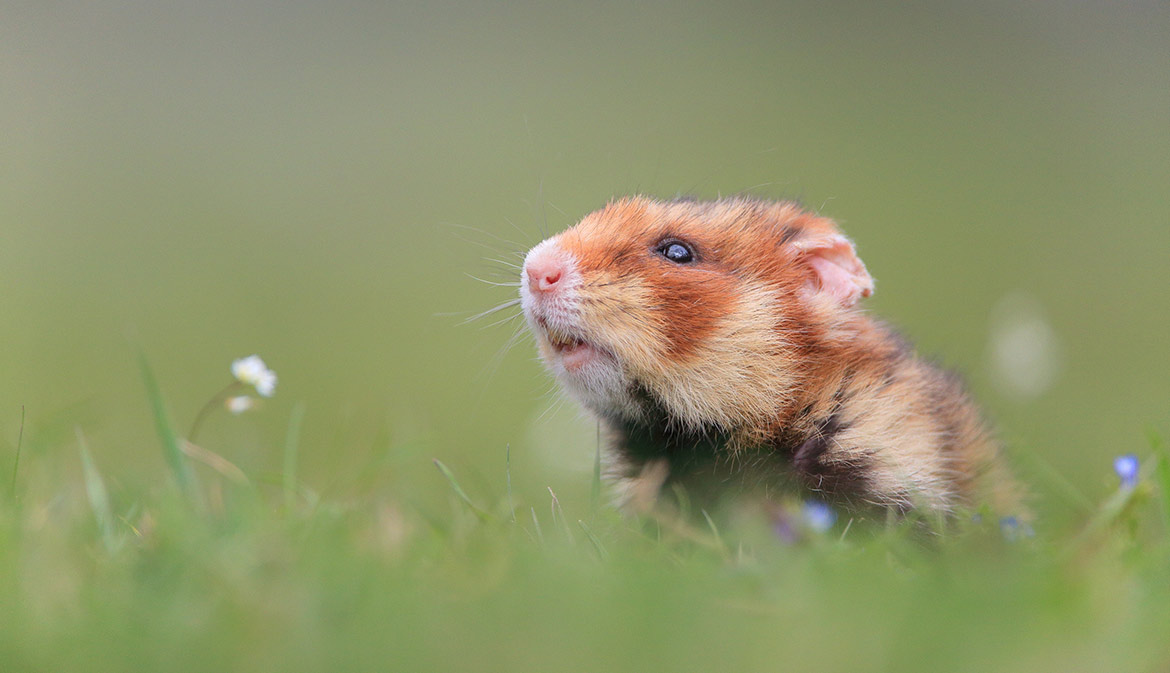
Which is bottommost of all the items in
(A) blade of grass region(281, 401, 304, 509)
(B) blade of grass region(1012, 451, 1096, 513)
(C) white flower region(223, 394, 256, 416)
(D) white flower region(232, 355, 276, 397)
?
(A) blade of grass region(281, 401, 304, 509)

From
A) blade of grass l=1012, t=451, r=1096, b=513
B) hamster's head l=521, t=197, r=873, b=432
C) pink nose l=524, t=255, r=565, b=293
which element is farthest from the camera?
pink nose l=524, t=255, r=565, b=293

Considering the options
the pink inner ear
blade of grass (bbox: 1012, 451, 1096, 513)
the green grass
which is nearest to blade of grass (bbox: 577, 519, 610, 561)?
the green grass

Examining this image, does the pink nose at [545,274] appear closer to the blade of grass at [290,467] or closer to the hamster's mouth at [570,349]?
the hamster's mouth at [570,349]

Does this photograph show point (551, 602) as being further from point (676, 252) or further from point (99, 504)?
point (676, 252)

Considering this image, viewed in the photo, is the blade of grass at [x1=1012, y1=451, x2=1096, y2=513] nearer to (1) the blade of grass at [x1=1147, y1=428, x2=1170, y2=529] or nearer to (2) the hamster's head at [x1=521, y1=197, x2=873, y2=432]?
(1) the blade of grass at [x1=1147, y1=428, x2=1170, y2=529]

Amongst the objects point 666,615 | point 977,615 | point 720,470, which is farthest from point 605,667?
point 720,470

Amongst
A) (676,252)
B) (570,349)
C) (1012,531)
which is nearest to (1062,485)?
(1012,531)

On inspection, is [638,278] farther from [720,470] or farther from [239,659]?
[239,659]

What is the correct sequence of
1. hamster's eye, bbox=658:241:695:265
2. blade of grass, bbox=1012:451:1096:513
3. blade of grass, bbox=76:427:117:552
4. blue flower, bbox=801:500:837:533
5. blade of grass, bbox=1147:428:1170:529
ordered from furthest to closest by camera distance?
hamster's eye, bbox=658:241:695:265 → blade of grass, bbox=1012:451:1096:513 → blade of grass, bbox=1147:428:1170:529 → blade of grass, bbox=76:427:117:552 → blue flower, bbox=801:500:837:533
